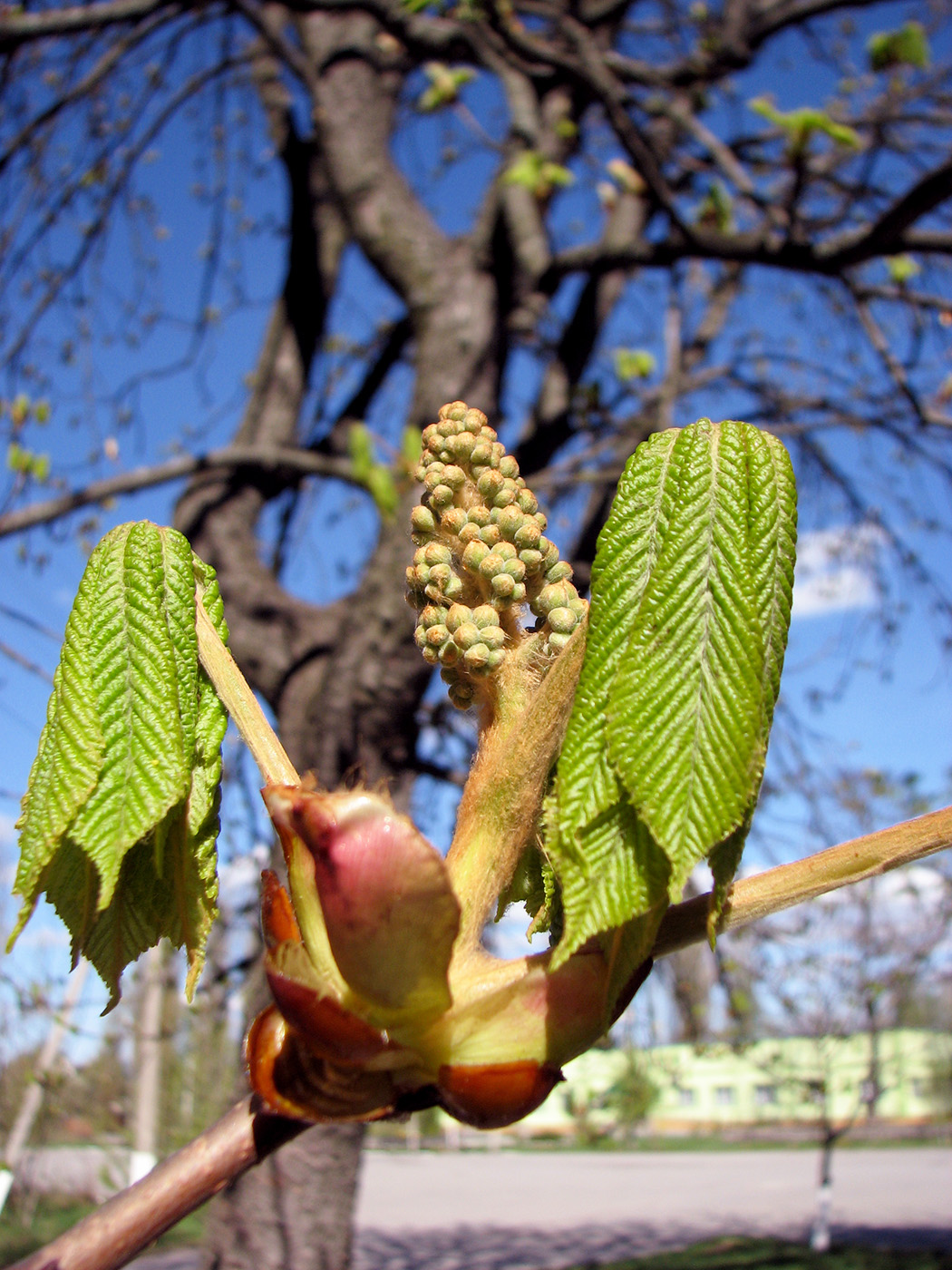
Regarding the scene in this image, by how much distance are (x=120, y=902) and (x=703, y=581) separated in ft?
1.43

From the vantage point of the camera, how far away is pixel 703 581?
53 centimetres

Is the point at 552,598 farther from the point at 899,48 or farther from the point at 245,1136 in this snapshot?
the point at 899,48

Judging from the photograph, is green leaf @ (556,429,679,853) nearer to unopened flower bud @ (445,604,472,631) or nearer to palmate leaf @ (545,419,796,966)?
palmate leaf @ (545,419,796,966)

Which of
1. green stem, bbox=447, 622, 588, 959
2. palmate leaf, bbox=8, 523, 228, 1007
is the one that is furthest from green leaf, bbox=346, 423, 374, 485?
green stem, bbox=447, 622, 588, 959

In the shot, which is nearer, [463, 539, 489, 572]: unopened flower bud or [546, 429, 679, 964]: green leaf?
[546, 429, 679, 964]: green leaf

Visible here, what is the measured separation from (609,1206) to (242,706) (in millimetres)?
17590

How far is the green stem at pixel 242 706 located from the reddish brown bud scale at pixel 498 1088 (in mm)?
192

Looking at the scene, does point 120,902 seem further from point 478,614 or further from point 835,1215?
point 835,1215

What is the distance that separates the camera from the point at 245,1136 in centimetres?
51

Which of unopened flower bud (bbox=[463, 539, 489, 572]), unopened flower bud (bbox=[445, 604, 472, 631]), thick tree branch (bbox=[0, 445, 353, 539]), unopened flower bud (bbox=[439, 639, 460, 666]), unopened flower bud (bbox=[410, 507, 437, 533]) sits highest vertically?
thick tree branch (bbox=[0, 445, 353, 539])

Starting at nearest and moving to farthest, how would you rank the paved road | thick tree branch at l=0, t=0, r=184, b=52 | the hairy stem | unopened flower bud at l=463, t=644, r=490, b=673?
the hairy stem < unopened flower bud at l=463, t=644, r=490, b=673 < thick tree branch at l=0, t=0, r=184, b=52 < the paved road

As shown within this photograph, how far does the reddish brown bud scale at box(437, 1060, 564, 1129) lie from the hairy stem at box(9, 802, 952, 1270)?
8 cm

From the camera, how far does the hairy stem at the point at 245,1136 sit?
49 centimetres

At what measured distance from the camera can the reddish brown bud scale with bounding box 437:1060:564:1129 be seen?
1.73 feet
